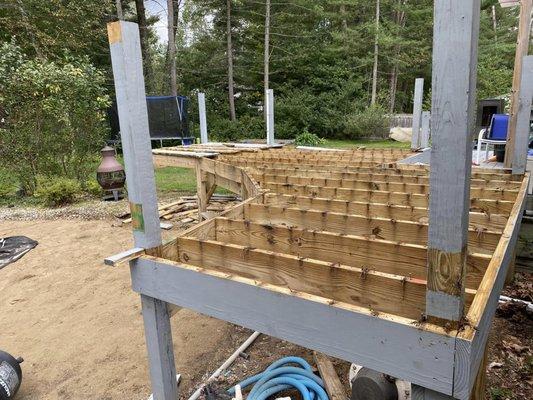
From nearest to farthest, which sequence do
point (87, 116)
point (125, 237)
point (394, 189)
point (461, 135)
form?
point (461, 135)
point (394, 189)
point (125, 237)
point (87, 116)

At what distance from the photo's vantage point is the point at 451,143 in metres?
1.18

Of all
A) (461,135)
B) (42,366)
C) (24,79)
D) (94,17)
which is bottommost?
(42,366)

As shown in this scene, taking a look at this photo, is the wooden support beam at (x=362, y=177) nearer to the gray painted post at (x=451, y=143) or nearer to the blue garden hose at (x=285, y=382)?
the blue garden hose at (x=285, y=382)

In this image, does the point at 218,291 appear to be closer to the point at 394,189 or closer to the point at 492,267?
the point at 492,267

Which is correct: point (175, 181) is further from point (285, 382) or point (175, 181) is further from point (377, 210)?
point (377, 210)

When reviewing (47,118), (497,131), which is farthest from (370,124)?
(47,118)

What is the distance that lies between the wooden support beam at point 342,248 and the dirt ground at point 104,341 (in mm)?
1513

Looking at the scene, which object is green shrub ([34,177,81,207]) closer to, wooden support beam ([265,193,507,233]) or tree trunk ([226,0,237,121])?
wooden support beam ([265,193,507,233])

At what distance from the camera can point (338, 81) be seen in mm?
23000

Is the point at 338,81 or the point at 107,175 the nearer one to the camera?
the point at 107,175

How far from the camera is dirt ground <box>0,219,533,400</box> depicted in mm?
3334

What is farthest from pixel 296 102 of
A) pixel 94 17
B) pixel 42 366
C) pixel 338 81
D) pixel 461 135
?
pixel 461 135

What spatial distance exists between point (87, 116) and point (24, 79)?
155cm

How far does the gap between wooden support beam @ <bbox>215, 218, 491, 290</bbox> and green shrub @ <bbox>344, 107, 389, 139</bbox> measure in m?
18.6
